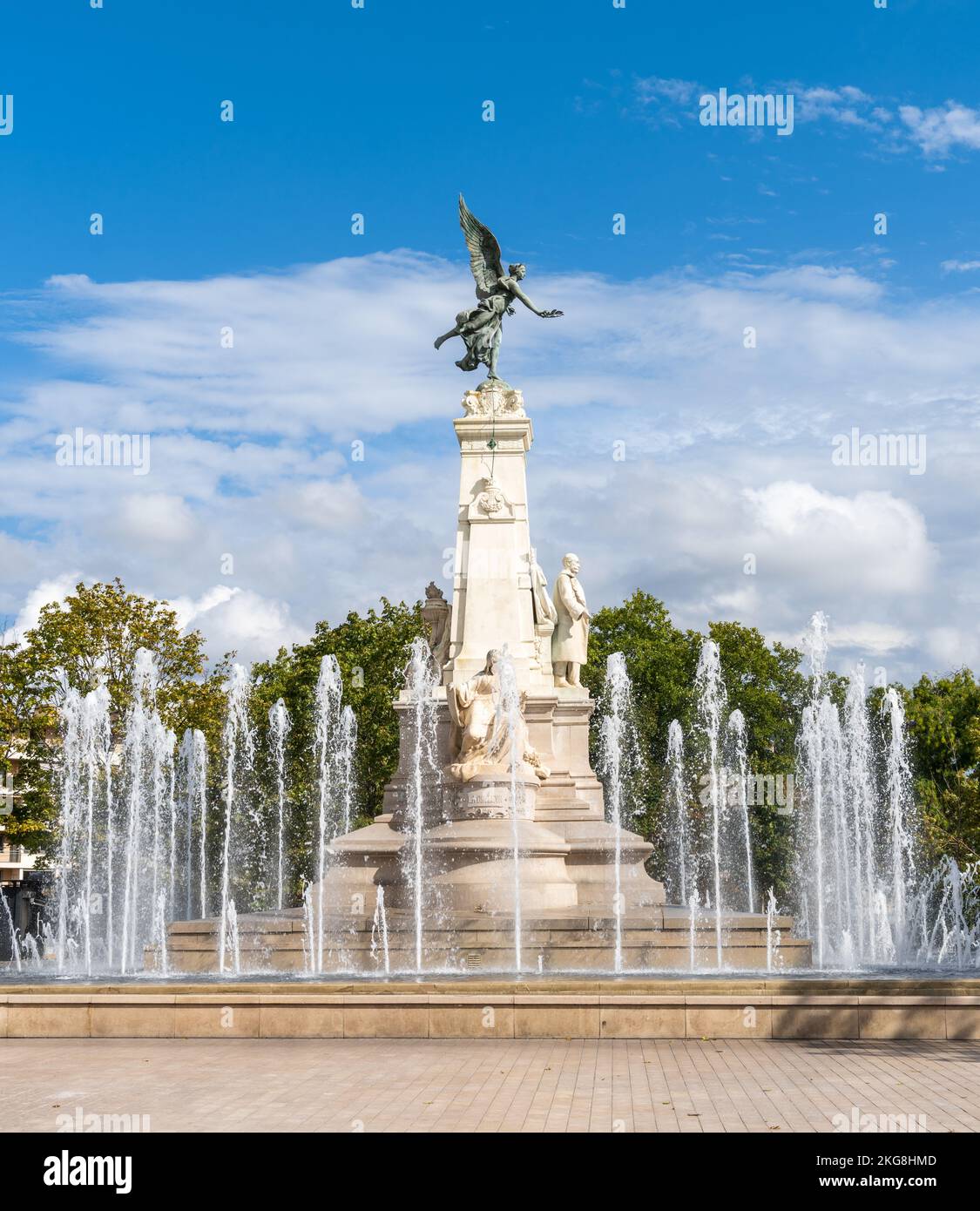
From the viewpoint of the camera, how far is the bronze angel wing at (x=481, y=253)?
28234 millimetres

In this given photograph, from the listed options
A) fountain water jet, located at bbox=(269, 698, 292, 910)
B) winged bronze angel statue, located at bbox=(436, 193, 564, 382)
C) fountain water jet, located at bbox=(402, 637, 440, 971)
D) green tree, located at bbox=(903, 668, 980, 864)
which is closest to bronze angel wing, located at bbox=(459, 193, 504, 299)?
winged bronze angel statue, located at bbox=(436, 193, 564, 382)

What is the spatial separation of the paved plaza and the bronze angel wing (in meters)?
18.5

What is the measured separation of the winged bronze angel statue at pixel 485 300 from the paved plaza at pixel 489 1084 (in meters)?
17.3

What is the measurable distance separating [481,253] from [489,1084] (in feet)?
67.8

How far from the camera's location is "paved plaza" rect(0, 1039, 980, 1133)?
9.29 metres

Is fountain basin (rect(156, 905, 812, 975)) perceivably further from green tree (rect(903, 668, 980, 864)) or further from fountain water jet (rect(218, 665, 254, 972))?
green tree (rect(903, 668, 980, 864))

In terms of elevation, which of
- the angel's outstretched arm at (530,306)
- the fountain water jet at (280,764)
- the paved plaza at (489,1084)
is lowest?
the paved plaza at (489,1084)

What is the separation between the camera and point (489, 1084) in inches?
420

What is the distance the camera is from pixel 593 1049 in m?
12.4

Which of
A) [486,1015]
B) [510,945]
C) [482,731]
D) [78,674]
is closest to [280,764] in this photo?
[78,674]

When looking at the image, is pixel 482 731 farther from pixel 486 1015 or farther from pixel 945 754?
pixel 945 754

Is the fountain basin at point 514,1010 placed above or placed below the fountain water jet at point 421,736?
below

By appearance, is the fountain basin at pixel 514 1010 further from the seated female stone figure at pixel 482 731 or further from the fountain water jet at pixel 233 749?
the fountain water jet at pixel 233 749

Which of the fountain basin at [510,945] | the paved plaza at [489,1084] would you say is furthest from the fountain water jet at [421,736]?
the paved plaza at [489,1084]
